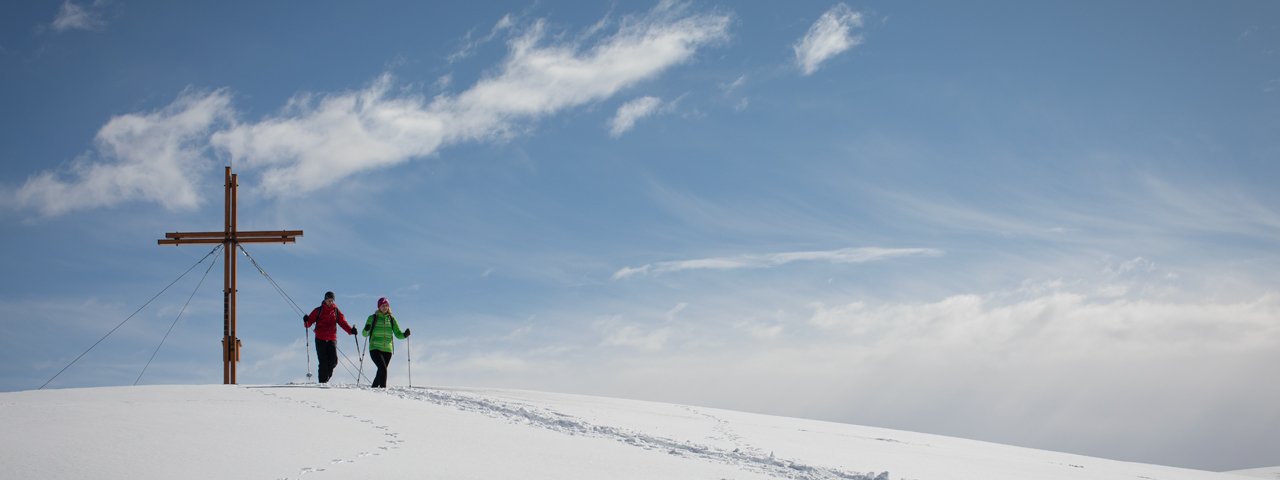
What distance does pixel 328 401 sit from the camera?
14852mm

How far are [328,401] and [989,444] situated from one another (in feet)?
42.5

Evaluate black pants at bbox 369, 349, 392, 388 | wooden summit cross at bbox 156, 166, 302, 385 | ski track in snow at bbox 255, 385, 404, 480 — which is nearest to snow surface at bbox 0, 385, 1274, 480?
ski track in snow at bbox 255, 385, 404, 480

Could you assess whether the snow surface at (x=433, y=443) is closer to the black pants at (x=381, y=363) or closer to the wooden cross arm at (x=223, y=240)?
the black pants at (x=381, y=363)

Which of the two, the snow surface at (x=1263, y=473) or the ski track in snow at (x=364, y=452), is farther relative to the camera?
the snow surface at (x=1263, y=473)

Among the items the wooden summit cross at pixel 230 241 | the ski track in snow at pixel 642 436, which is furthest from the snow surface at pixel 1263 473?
the wooden summit cross at pixel 230 241

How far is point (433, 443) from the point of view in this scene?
429 inches

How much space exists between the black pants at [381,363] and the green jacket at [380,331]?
9 centimetres

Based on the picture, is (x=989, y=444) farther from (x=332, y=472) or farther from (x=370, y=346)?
(x=332, y=472)

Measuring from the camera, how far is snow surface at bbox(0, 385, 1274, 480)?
9.24 meters

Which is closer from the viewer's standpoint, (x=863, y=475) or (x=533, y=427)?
(x=863, y=475)

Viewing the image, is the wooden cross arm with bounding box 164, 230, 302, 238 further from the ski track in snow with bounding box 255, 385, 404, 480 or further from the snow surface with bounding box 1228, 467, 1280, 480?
the snow surface with bounding box 1228, 467, 1280, 480

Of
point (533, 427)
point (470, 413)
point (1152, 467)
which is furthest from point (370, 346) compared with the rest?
point (1152, 467)

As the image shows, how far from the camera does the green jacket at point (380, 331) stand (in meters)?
20.2

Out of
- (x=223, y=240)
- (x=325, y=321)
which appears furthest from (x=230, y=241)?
(x=325, y=321)
